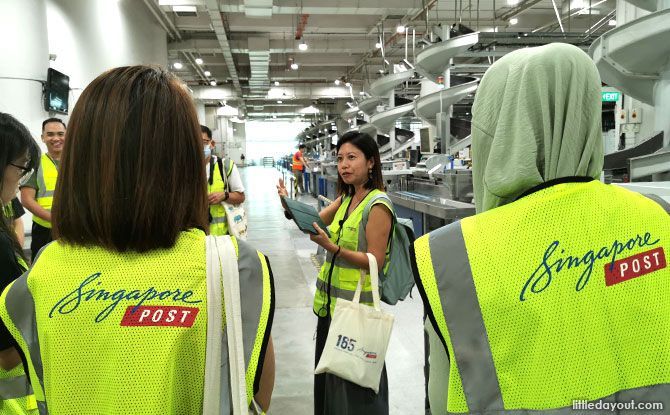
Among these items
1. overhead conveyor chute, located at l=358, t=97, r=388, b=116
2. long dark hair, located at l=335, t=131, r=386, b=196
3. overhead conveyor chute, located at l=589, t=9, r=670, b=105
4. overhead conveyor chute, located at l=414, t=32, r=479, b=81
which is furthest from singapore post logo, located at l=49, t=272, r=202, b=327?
overhead conveyor chute, located at l=358, t=97, r=388, b=116

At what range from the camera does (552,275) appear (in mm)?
805

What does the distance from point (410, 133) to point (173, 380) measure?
10733mm

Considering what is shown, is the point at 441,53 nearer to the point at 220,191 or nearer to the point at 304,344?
the point at 220,191

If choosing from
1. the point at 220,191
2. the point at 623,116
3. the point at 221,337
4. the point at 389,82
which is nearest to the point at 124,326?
the point at 221,337

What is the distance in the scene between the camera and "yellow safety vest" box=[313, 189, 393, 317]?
2.02 meters

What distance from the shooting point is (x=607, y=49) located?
348 centimetres

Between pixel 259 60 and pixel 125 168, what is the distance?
1456 centimetres

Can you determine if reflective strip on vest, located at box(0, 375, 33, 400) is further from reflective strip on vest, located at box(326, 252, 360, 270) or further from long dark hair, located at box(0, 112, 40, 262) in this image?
reflective strip on vest, located at box(326, 252, 360, 270)

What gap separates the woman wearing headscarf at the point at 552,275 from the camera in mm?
796

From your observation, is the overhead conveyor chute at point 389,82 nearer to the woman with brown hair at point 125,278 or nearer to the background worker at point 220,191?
the background worker at point 220,191

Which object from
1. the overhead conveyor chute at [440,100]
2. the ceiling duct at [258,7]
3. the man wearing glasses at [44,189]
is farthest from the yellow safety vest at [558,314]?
Answer: the ceiling duct at [258,7]

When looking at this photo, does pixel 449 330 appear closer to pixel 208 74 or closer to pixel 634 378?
pixel 634 378

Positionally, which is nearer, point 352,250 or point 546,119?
point 546,119

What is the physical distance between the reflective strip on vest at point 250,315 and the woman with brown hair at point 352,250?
113 cm
